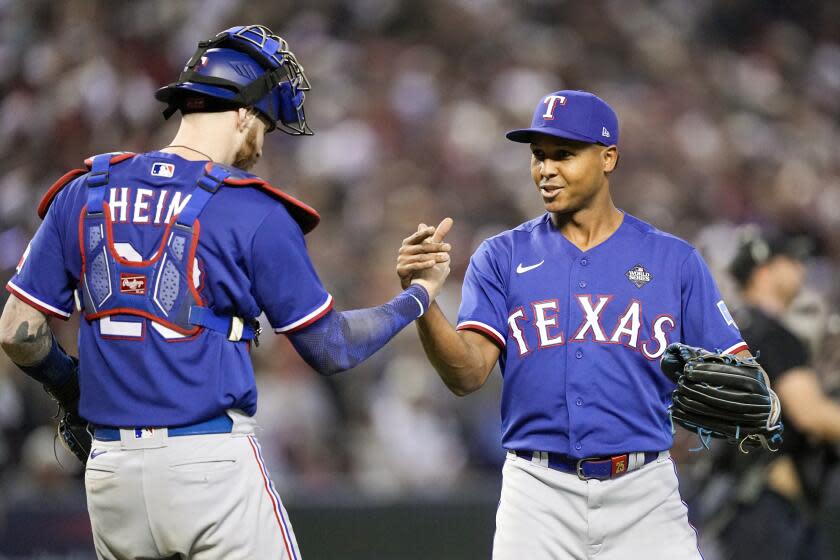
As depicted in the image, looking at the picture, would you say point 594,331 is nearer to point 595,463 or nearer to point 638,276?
point 638,276

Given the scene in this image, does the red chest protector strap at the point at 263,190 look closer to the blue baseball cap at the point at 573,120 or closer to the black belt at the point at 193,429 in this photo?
the black belt at the point at 193,429

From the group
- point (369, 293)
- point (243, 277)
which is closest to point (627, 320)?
point (243, 277)

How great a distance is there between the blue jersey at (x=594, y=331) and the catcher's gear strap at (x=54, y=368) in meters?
1.30

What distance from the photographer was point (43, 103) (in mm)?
10055

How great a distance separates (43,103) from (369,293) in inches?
135

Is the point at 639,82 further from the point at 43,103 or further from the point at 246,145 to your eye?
the point at 246,145

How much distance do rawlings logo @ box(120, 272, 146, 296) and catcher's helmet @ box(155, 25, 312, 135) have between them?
A: 56 cm

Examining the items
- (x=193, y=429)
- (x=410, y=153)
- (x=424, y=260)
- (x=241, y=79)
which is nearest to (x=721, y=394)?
(x=424, y=260)

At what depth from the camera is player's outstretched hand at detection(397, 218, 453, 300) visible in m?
3.77

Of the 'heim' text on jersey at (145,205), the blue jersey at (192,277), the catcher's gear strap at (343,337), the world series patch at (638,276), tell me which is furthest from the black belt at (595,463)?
the 'heim' text on jersey at (145,205)

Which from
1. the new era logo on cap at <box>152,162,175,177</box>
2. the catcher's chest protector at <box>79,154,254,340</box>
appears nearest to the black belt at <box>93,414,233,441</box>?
the catcher's chest protector at <box>79,154,254,340</box>

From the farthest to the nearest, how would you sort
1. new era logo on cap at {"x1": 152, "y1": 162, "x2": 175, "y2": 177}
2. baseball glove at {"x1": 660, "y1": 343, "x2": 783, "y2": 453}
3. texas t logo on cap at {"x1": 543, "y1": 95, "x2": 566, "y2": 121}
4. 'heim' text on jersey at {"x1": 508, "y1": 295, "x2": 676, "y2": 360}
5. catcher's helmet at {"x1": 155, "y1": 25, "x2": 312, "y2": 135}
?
1. texas t logo on cap at {"x1": 543, "y1": 95, "x2": 566, "y2": 121}
2. 'heim' text on jersey at {"x1": 508, "y1": 295, "x2": 676, "y2": 360}
3. baseball glove at {"x1": 660, "y1": 343, "x2": 783, "y2": 453}
4. catcher's helmet at {"x1": 155, "y1": 25, "x2": 312, "y2": 135}
5. new era logo on cap at {"x1": 152, "y1": 162, "x2": 175, "y2": 177}

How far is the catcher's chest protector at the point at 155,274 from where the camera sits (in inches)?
123

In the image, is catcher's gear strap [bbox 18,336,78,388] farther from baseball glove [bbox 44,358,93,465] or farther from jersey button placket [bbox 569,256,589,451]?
jersey button placket [bbox 569,256,589,451]
